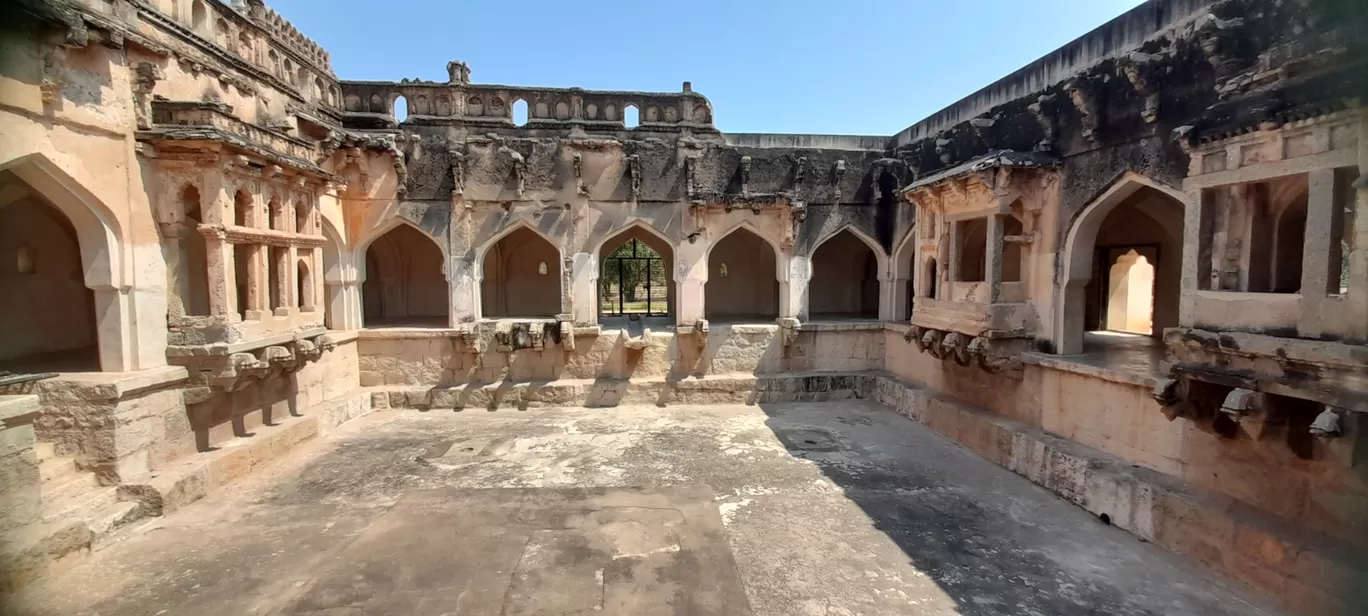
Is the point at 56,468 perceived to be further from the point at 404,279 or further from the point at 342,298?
the point at 404,279

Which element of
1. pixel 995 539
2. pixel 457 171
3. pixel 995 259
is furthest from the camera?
pixel 457 171

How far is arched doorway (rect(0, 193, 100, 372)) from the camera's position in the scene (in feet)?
23.9

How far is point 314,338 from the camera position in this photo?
28.2 ft

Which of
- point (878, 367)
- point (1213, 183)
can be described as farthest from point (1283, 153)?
point (878, 367)

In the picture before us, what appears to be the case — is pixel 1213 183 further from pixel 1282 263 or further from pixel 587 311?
pixel 587 311

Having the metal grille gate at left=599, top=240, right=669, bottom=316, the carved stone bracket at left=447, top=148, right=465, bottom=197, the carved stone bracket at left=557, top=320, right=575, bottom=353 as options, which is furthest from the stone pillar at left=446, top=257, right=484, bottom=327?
the metal grille gate at left=599, top=240, right=669, bottom=316

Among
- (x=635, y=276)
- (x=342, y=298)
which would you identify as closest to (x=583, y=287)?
(x=342, y=298)

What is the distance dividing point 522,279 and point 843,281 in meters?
7.88

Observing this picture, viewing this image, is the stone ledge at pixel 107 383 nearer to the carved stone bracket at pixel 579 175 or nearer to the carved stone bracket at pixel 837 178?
the carved stone bracket at pixel 579 175

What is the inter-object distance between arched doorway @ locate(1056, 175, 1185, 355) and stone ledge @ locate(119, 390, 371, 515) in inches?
402

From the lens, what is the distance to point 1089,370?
269 inches

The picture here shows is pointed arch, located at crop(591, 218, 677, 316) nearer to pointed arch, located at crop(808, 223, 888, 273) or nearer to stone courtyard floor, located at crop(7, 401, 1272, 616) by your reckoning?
pointed arch, located at crop(808, 223, 888, 273)

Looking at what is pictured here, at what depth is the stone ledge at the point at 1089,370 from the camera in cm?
618

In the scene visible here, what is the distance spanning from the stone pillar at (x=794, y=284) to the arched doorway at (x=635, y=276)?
118 inches
